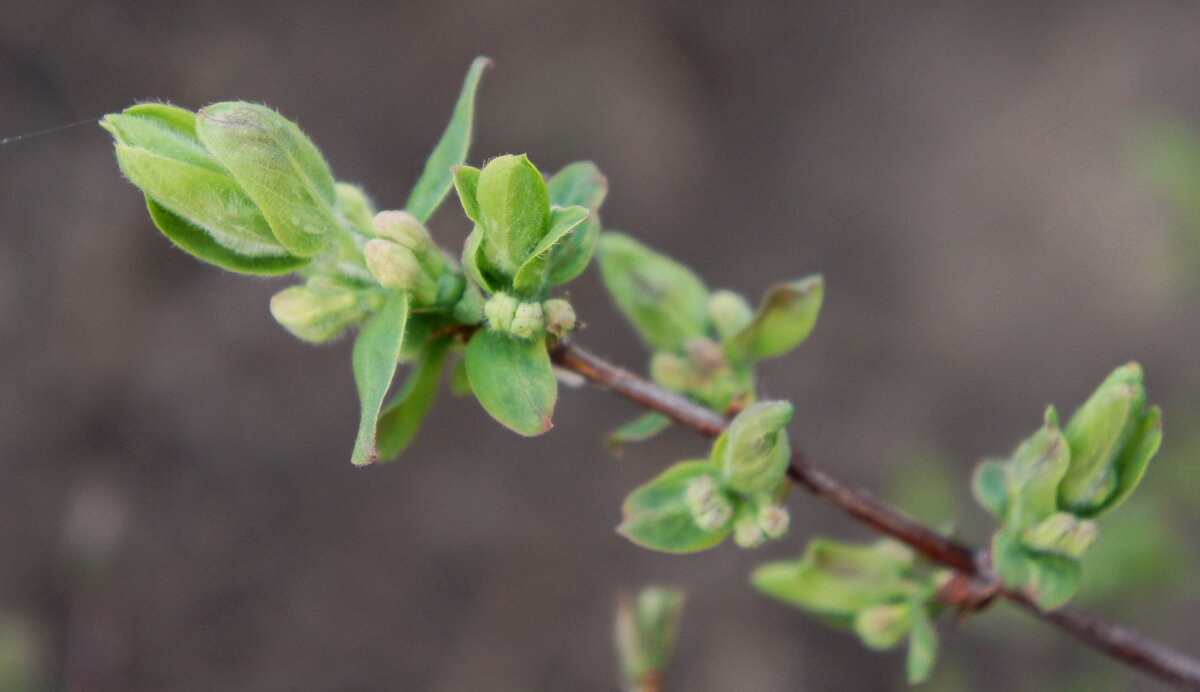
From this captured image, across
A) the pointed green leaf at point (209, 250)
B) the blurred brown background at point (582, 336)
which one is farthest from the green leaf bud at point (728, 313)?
the blurred brown background at point (582, 336)

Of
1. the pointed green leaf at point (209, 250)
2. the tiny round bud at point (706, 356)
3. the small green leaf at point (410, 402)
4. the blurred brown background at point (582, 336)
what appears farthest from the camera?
the blurred brown background at point (582, 336)

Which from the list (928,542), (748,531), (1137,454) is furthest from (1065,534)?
(748,531)

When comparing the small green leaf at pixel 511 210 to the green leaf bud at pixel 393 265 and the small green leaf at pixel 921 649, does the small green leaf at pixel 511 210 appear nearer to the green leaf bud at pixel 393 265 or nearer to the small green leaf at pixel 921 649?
the green leaf bud at pixel 393 265

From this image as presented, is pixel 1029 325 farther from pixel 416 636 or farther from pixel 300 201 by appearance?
pixel 300 201

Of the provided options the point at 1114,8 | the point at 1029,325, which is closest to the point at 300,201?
the point at 1029,325

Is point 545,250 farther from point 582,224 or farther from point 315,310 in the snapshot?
point 315,310

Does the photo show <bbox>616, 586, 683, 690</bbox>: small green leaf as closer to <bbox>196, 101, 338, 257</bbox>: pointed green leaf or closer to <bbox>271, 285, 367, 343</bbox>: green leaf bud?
<bbox>271, 285, 367, 343</bbox>: green leaf bud
